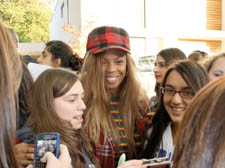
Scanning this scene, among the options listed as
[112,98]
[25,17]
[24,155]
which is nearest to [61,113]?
[24,155]

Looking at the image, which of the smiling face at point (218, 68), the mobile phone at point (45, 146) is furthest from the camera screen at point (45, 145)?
the smiling face at point (218, 68)

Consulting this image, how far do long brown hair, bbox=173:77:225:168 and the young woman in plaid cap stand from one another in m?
1.23

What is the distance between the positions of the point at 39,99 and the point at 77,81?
12.6 inches

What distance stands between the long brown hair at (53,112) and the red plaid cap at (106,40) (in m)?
0.42

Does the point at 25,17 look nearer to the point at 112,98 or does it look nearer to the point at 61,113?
the point at 112,98

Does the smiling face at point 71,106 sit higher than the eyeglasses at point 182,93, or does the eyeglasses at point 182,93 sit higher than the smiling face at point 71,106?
the eyeglasses at point 182,93

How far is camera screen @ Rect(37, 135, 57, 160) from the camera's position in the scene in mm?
1117

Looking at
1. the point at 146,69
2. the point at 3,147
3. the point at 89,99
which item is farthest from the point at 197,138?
the point at 146,69

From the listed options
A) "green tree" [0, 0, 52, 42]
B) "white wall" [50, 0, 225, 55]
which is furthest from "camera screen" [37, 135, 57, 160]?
"green tree" [0, 0, 52, 42]

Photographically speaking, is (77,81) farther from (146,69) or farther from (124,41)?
(146,69)

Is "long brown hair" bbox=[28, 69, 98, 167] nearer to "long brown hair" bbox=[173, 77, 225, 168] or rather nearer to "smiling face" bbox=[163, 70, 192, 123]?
"smiling face" bbox=[163, 70, 192, 123]

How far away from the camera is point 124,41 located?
211 cm

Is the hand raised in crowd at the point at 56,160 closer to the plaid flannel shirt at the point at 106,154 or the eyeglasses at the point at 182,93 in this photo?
the plaid flannel shirt at the point at 106,154

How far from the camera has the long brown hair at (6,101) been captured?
85cm
